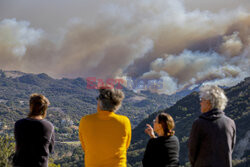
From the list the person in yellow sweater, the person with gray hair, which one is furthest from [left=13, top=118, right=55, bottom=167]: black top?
the person with gray hair

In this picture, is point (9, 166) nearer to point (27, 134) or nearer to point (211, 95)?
point (27, 134)

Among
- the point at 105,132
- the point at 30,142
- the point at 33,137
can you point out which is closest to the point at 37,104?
the point at 33,137

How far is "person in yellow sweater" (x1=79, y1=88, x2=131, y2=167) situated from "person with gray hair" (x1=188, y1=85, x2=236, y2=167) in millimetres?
1542

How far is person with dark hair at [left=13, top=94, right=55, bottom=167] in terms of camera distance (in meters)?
5.88

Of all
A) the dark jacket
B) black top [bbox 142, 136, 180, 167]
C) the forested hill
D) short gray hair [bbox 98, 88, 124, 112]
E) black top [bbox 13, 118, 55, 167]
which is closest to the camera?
the dark jacket

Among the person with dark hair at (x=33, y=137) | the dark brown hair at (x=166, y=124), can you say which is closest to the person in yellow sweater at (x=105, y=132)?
the dark brown hair at (x=166, y=124)

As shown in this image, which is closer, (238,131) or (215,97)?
(215,97)

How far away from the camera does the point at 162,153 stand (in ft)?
18.4

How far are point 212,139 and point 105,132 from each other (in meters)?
2.19

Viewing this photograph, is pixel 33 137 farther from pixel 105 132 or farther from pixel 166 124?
pixel 166 124

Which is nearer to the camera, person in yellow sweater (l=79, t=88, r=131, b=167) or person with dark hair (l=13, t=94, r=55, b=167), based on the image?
person in yellow sweater (l=79, t=88, r=131, b=167)

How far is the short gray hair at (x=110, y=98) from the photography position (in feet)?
18.7

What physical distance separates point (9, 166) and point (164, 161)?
12652 mm

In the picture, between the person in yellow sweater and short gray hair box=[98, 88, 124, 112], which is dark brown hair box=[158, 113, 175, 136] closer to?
the person in yellow sweater
